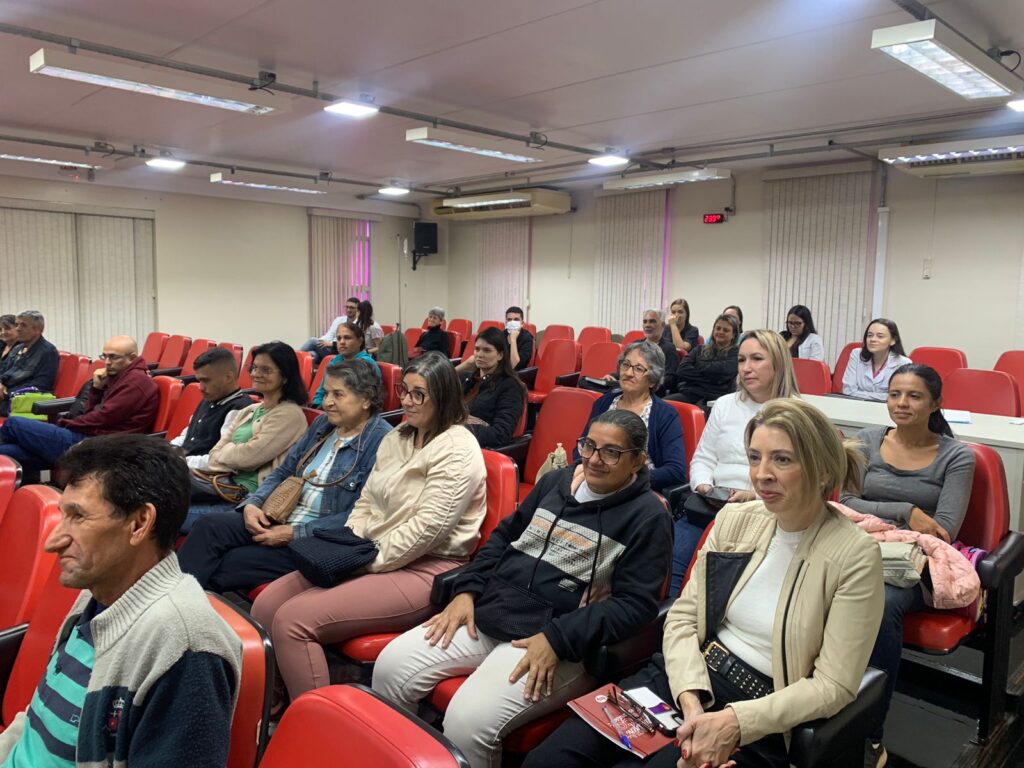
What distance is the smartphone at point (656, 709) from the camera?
64.4 inches

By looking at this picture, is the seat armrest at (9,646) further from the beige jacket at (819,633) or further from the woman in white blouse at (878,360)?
the woman in white blouse at (878,360)

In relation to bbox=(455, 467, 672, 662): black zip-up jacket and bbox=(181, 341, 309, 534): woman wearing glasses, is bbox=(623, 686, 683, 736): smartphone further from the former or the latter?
bbox=(181, 341, 309, 534): woman wearing glasses

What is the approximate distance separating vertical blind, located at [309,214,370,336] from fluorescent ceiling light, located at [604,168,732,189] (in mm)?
5059

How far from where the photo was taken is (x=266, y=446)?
3.23m

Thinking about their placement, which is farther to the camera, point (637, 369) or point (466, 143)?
point (466, 143)

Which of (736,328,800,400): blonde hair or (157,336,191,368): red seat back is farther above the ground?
(736,328,800,400): blonde hair

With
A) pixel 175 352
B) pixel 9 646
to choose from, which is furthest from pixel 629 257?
pixel 9 646

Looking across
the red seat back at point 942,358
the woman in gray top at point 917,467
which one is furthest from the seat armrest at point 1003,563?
the red seat back at point 942,358

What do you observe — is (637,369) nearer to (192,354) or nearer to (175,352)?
(192,354)

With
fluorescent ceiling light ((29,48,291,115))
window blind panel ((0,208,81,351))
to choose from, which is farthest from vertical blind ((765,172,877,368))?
window blind panel ((0,208,81,351))

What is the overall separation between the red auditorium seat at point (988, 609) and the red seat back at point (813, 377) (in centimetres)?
298

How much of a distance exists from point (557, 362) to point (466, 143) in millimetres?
2159

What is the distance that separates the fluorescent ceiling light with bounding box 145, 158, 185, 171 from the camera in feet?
25.9

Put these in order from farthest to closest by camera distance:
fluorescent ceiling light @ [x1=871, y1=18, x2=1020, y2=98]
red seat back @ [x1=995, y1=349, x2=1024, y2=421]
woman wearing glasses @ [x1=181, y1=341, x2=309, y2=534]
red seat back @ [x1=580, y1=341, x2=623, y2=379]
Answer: red seat back @ [x1=580, y1=341, x2=623, y2=379] < red seat back @ [x1=995, y1=349, x2=1024, y2=421] < fluorescent ceiling light @ [x1=871, y1=18, x2=1020, y2=98] < woman wearing glasses @ [x1=181, y1=341, x2=309, y2=534]
